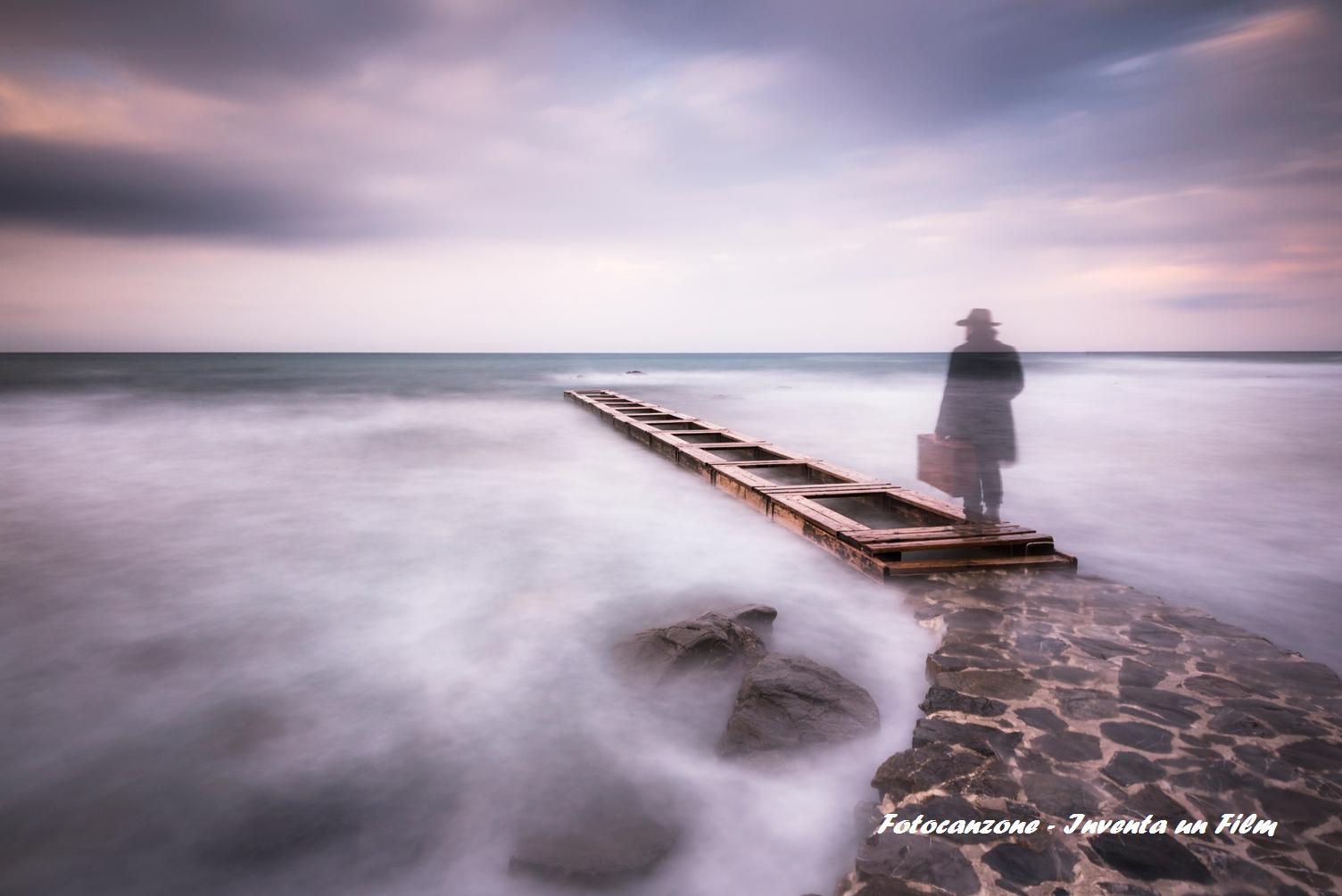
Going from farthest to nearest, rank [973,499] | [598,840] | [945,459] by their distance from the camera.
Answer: [973,499], [945,459], [598,840]

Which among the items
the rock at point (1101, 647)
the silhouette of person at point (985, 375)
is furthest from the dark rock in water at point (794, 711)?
the silhouette of person at point (985, 375)

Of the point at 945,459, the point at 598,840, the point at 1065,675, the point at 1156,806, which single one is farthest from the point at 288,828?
the point at 945,459

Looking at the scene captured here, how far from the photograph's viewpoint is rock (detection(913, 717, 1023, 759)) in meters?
3.14

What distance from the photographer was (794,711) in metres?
3.64

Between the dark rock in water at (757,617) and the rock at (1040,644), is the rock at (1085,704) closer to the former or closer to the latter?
the rock at (1040,644)

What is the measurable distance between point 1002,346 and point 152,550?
818cm

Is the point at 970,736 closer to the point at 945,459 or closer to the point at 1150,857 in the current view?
the point at 1150,857

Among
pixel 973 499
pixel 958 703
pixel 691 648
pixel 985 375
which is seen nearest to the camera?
pixel 958 703

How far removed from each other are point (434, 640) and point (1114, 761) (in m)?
4.11

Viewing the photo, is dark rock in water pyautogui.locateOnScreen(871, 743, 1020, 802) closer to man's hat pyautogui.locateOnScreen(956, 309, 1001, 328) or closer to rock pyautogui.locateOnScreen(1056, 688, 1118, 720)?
rock pyautogui.locateOnScreen(1056, 688, 1118, 720)

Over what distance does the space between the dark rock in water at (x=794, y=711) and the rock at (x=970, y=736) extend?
13.9 inches

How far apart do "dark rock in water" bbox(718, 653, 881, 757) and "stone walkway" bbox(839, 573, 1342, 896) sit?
1.25ft

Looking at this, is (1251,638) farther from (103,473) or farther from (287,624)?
(103,473)

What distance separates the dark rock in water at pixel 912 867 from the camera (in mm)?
2412
